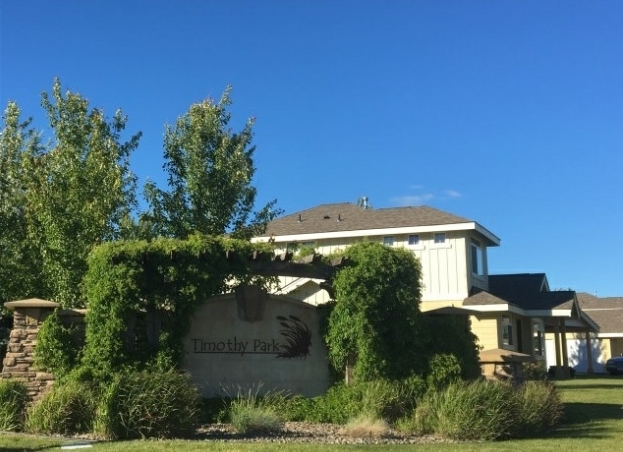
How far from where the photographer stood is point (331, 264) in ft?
50.3

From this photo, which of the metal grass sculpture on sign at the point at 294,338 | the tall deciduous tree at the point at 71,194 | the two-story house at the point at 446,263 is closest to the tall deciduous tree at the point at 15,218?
the tall deciduous tree at the point at 71,194

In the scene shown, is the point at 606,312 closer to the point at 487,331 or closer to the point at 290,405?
the point at 487,331

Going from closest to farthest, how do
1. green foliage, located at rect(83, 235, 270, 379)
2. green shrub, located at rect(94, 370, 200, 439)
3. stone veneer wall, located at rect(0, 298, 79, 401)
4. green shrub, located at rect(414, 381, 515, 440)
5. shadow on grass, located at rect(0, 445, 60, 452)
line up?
shadow on grass, located at rect(0, 445, 60, 452) → green shrub, located at rect(94, 370, 200, 439) → green shrub, located at rect(414, 381, 515, 440) → stone veneer wall, located at rect(0, 298, 79, 401) → green foliage, located at rect(83, 235, 270, 379)

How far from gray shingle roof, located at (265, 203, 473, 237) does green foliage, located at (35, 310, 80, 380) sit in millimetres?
13731

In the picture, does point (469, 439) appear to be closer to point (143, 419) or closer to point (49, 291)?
point (143, 419)

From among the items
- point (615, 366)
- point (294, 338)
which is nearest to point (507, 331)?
point (294, 338)

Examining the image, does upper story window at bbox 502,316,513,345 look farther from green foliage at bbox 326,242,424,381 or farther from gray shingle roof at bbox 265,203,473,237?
green foliage at bbox 326,242,424,381

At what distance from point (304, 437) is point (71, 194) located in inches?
332

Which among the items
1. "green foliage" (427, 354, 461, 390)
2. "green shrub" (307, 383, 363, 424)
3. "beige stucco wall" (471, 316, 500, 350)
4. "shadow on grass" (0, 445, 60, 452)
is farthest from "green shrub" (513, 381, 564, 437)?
"beige stucco wall" (471, 316, 500, 350)

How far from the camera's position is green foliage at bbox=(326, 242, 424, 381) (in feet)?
48.3

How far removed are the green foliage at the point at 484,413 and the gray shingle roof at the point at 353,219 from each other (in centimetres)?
1401

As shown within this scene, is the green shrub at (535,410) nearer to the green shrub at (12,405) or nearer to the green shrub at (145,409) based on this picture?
the green shrub at (145,409)

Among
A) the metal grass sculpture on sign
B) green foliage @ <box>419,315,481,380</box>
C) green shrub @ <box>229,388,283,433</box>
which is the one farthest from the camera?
the metal grass sculpture on sign

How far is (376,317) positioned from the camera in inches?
583
